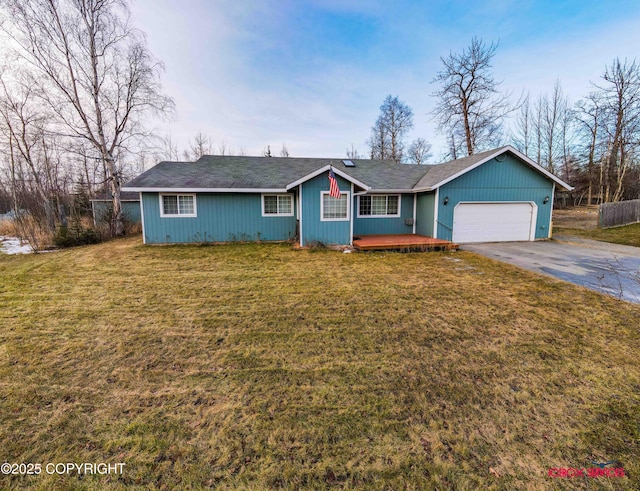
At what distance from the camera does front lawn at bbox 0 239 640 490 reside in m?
1.91

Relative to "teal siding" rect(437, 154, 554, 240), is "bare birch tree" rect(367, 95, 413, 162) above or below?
above

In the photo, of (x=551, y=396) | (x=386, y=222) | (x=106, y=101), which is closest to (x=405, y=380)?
(x=551, y=396)

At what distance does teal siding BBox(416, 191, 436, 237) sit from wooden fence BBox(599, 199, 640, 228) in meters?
10.5

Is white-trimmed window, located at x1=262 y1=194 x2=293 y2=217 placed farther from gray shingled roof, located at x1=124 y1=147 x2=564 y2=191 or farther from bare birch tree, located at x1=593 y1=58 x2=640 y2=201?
bare birch tree, located at x1=593 y1=58 x2=640 y2=201

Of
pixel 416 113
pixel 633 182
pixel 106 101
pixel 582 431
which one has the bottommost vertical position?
pixel 582 431

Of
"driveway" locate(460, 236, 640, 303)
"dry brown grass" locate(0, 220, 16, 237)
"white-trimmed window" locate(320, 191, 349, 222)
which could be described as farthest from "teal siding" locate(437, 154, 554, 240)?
"dry brown grass" locate(0, 220, 16, 237)

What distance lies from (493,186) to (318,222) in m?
7.23

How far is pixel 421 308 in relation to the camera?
4621mm

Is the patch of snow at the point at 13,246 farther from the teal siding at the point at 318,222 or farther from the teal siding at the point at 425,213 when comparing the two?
the teal siding at the point at 425,213

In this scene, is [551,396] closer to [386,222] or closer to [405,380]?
[405,380]

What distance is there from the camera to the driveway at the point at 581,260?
575 cm

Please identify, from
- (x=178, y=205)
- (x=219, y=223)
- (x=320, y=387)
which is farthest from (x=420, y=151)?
(x=320, y=387)

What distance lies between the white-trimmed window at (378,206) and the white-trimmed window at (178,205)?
6869 mm

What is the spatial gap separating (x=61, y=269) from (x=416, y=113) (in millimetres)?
26916
